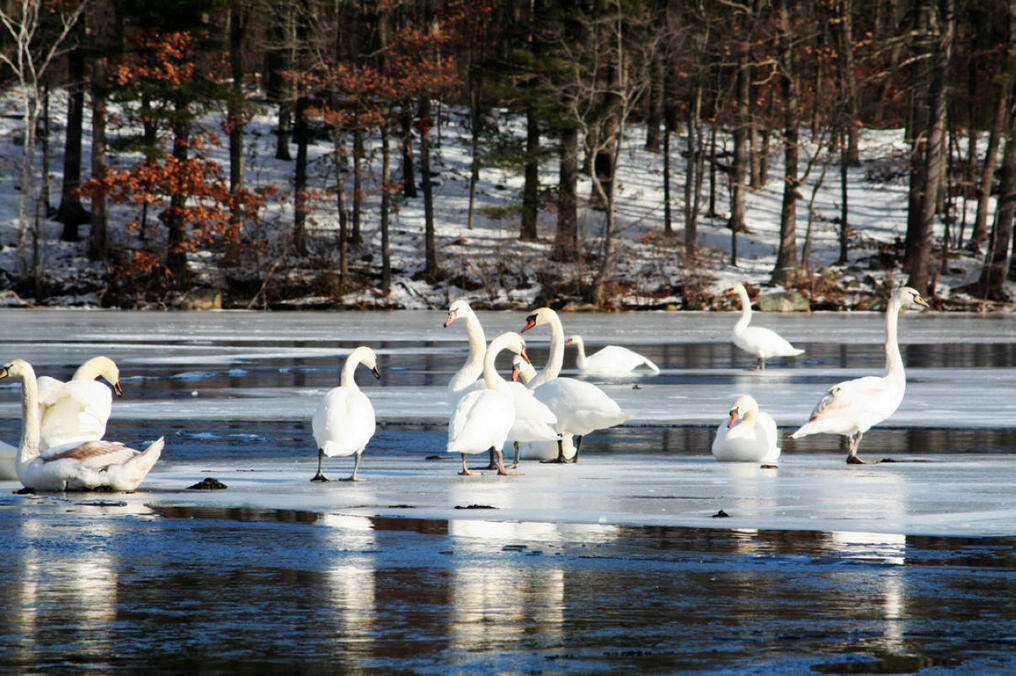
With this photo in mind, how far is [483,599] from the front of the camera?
17.5 feet

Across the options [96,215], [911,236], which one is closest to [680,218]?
[911,236]

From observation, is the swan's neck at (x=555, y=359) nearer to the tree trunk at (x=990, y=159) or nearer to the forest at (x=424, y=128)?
the forest at (x=424, y=128)

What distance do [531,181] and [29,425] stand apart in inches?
1532

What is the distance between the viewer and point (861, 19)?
204 feet

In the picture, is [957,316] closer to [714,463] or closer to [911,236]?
[911,236]

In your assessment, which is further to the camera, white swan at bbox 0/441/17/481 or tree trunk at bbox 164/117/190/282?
tree trunk at bbox 164/117/190/282

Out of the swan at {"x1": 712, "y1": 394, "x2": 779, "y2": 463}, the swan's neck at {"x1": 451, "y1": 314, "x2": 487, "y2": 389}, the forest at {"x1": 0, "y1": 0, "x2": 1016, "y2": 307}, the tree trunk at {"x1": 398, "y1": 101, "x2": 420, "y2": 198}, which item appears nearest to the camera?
the swan at {"x1": 712, "y1": 394, "x2": 779, "y2": 463}

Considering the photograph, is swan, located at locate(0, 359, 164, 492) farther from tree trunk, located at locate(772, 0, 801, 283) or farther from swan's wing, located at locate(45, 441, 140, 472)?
tree trunk, located at locate(772, 0, 801, 283)

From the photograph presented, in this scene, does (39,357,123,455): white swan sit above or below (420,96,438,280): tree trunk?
below

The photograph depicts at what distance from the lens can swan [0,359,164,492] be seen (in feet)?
26.8

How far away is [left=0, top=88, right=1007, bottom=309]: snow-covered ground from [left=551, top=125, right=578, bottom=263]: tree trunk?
1.45 feet

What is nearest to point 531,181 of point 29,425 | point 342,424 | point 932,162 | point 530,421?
point 932,162

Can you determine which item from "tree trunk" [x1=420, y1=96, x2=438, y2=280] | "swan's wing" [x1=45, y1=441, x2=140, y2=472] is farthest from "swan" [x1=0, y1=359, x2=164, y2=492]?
"tree trunk" [x1=420, y1=96, x2=438, y2=280]

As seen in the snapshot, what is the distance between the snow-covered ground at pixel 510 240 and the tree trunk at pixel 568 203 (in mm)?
443
